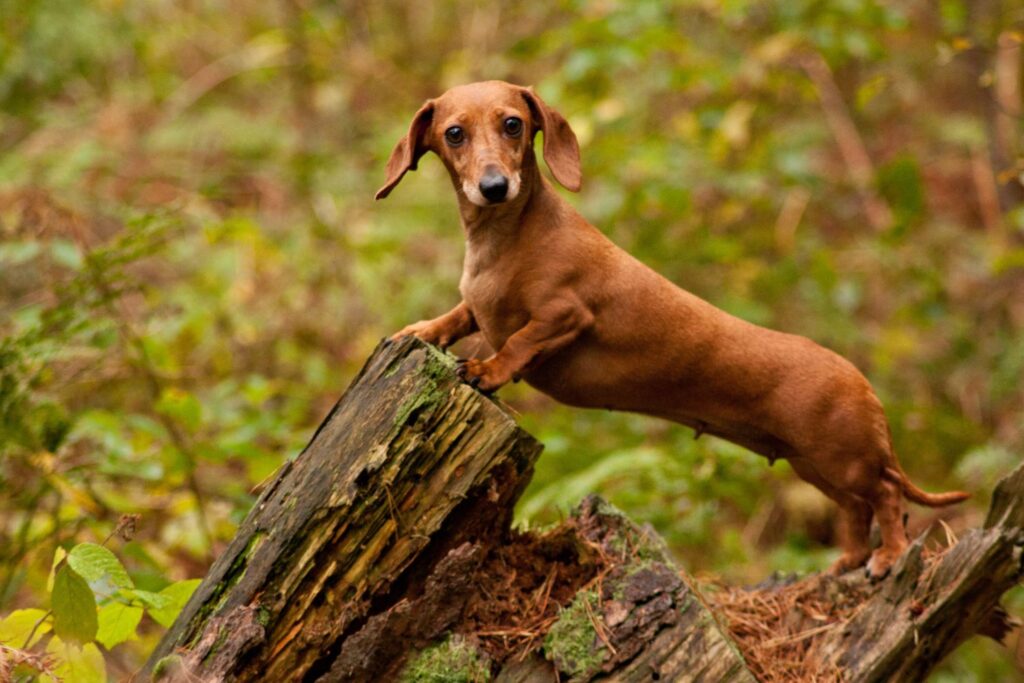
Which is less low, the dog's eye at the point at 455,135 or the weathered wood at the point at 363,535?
the dog's eye at the point at 455,135

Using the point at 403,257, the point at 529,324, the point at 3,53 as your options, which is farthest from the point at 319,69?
the point at 529,324

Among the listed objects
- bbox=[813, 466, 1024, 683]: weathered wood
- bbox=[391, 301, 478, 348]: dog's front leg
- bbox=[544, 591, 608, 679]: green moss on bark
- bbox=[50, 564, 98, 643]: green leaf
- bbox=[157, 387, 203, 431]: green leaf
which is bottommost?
bbox=[813, 466, 1024, 683]: weathered wood

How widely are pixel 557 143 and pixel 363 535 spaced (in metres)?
1.64

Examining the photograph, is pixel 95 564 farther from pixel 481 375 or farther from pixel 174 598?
pixel 481 375

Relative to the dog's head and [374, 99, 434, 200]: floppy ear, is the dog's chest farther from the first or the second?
[374, 99, 434, 200]: floppy ear

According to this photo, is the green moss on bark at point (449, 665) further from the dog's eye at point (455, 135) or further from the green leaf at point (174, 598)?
the dog's eye at point (455, 135)

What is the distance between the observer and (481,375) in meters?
3.38

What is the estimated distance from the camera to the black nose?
329cm

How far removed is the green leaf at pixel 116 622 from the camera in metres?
3.13

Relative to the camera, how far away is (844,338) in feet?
27.0

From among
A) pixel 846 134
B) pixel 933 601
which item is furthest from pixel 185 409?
pixel 846 134

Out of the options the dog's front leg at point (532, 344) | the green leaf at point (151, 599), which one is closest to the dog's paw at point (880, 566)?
the dog's front leg at point (532, 344)

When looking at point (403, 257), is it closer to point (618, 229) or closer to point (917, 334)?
point (618, 229)

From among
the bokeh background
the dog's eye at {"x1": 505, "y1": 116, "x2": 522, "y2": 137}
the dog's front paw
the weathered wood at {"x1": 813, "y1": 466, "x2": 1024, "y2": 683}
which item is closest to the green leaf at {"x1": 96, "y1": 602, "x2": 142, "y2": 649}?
the bokeh background
